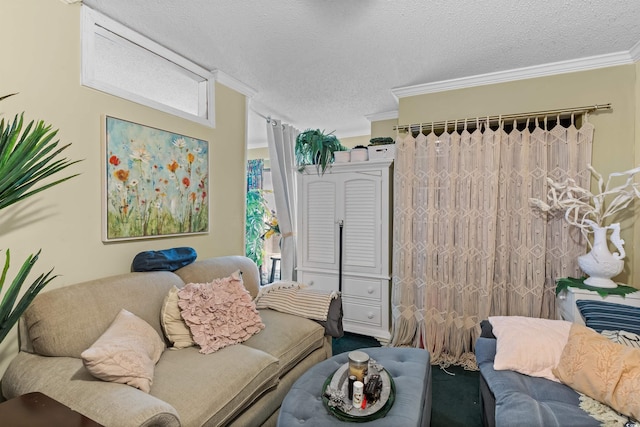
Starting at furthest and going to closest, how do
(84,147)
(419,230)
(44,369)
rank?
1. (419,230)
2. (84,147)
3. (44,369)

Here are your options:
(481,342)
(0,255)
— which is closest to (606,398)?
(481,342)

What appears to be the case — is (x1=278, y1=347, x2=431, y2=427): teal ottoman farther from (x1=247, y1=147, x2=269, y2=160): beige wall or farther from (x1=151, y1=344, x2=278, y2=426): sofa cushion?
(x1=247, y1=147, x2=269, y2=160): beige wall

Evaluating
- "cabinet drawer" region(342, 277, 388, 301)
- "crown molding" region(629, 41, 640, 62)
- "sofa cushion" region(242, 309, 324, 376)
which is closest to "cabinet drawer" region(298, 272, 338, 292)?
"cabinet drawer" region(342, 277, 388, 301)

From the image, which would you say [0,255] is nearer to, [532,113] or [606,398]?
[606,398]

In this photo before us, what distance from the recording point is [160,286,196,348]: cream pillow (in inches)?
71.3

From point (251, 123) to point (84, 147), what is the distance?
7.88 feet

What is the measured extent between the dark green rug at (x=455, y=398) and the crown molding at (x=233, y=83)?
9.71 ft

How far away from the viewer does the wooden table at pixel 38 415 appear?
0.98 metres

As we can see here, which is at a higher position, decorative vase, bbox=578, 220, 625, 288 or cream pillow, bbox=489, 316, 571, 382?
decorative vase, bbox=578, 220, 625, 288

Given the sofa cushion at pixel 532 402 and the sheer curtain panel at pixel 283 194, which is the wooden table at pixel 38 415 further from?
the sheer curtain panel at pixel 283 194

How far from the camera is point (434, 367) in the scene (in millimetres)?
2658

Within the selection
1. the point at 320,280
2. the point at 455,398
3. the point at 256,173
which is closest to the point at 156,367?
the point at 455,398

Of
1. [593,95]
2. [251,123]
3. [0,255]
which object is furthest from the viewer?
[251,123]

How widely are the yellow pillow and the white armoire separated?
1647mm
